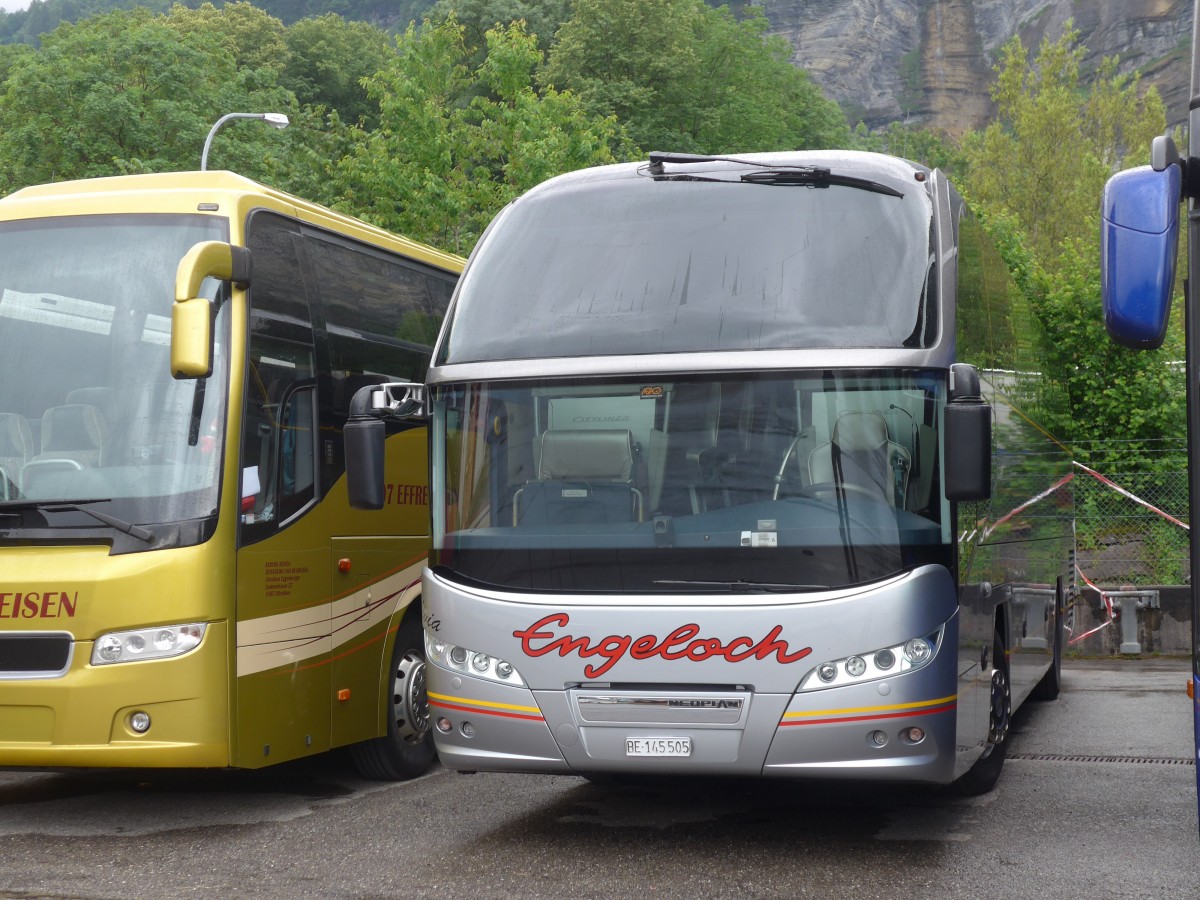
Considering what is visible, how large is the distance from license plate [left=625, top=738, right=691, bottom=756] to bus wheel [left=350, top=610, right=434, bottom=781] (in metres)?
3.06

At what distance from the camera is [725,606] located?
6.65 meters

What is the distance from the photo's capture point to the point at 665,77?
5531 centimetres

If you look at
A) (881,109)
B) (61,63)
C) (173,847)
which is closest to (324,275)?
(173,847)

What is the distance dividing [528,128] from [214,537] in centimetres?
2041

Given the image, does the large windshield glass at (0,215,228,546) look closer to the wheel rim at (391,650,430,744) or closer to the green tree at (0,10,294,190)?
the wheel rim at (391,650,430,744)

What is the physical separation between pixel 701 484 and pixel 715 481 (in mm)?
64

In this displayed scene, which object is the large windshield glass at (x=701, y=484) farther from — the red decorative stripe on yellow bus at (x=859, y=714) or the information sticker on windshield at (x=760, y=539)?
the red decorative stripe on yellow bus at (x=859, y=714)

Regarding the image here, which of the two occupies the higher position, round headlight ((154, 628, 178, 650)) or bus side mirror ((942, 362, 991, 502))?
bus side mirror ((942, 362, 991, 502))

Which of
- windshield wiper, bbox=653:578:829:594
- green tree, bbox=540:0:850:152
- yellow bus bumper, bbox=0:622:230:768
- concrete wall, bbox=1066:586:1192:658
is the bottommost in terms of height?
concrete wall, bbox=1066:586:1192:658

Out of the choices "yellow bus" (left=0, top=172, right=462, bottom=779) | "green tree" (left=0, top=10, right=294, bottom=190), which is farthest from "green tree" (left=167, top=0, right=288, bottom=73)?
"yellow bus" (left=0, top=172, right=462, bottom=779)

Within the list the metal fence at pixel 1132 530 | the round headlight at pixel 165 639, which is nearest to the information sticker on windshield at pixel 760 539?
the round headlight at pixel 165 639

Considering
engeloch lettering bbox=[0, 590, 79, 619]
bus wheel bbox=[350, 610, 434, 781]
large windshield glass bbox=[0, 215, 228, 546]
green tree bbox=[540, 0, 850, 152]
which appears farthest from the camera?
green tree bbox=[540, 0, 850, 152]

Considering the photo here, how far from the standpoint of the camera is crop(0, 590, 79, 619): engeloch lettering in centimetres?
745

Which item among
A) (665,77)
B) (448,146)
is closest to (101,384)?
(448,146)
